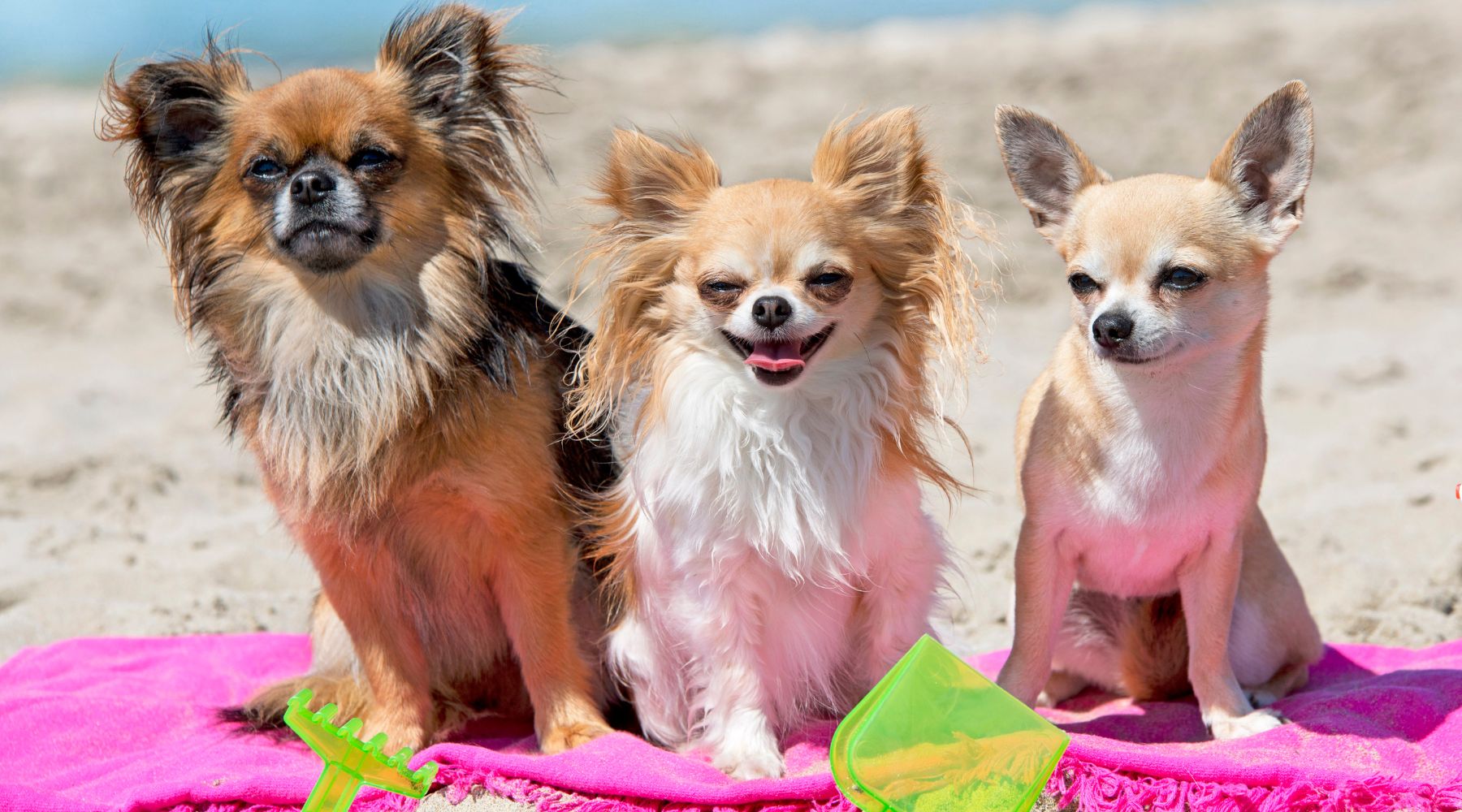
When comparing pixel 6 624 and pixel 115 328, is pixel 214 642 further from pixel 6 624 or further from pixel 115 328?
pixel 115 328

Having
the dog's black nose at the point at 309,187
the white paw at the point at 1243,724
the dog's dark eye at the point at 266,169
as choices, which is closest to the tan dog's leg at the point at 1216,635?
the white paw at the point at 1243,724

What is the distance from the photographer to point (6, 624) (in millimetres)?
4070

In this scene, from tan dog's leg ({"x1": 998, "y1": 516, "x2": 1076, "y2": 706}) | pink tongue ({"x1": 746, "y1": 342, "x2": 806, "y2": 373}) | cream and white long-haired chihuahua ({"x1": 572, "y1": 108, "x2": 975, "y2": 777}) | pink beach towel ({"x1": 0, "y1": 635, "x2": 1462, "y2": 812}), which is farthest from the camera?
tan dog's leg ({"x1": 998, "y1": 516, "x2": 1076, "y2": 706})

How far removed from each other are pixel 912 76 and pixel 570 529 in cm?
764

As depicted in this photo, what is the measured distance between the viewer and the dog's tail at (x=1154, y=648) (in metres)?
3.05

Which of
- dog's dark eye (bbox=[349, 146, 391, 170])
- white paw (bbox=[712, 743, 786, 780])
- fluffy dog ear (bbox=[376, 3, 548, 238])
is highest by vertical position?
fluffy dog ear (bbox=[376, 3, 548, 238])

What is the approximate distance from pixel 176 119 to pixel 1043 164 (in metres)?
2.05

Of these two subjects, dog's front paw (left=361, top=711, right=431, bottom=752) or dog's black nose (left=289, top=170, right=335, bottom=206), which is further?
dog's front paw (left=361, top=711, right=431, bottom=752)

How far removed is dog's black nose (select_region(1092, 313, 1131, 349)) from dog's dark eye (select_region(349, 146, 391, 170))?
163cm

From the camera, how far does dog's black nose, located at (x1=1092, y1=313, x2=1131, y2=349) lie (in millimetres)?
2525

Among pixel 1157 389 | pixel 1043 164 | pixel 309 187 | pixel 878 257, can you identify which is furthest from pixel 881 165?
pixel 309 187

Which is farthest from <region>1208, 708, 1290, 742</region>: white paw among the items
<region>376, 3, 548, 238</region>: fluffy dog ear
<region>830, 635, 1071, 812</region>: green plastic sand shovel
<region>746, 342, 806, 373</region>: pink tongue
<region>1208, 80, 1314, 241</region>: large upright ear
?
<region>376, 3, 548, 238</region>: fluffy dog ear

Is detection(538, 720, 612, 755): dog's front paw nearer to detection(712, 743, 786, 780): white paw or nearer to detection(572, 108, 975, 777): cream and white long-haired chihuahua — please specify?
detection(572, 108, 975, 777): cream and white long-haired chihuahua

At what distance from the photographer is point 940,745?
87.0 inches
